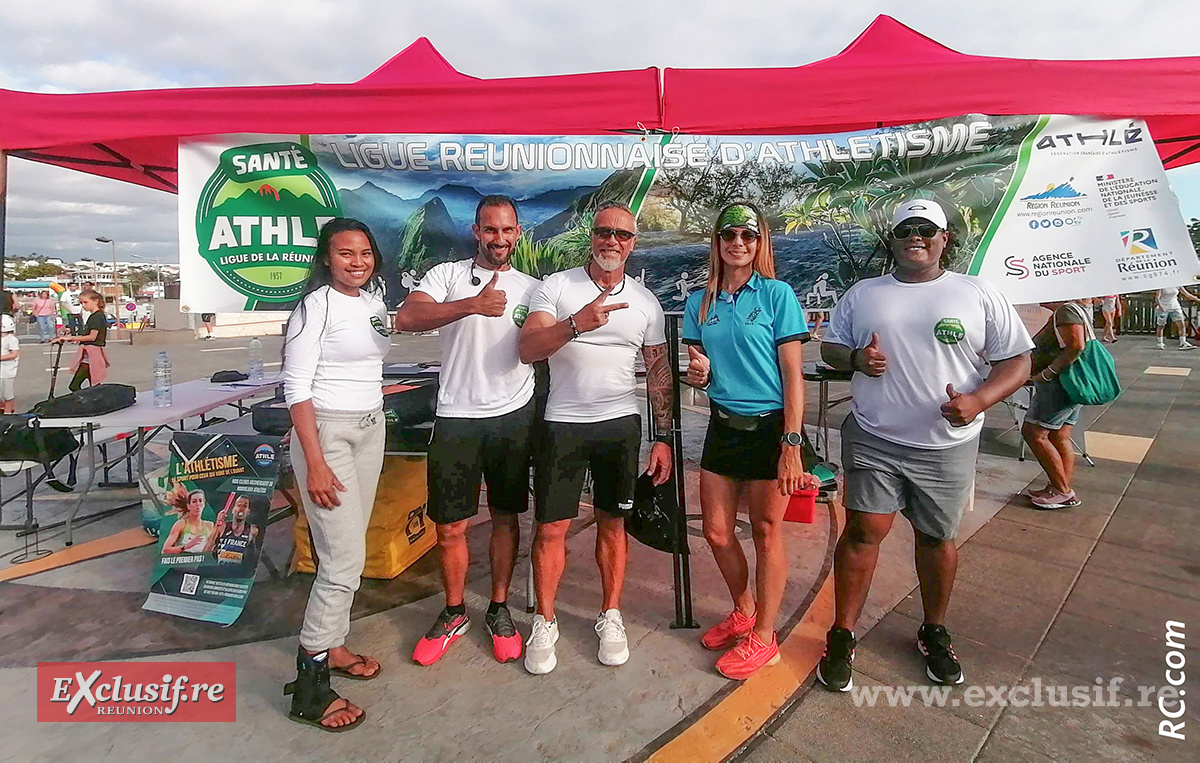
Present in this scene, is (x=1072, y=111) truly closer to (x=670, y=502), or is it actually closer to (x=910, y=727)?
(x=670, y=502)

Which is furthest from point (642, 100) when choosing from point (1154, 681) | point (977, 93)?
point (1154, 681)

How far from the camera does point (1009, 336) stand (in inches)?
88.7

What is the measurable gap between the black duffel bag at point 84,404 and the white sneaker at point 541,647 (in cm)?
302

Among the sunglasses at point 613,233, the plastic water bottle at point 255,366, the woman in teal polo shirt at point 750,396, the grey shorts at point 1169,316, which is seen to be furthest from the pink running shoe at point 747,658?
the grey shorts at point 1169,316

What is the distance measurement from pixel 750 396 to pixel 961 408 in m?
0.76

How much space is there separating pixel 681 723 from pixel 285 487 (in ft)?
8.43

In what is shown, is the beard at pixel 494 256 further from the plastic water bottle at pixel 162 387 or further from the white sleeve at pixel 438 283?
the plastic water bottle at pixel 162 387

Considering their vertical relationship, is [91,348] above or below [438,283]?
below

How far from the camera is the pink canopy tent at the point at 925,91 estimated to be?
2814 mm

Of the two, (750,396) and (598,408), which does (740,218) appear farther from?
(598,408)

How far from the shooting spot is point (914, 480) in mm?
2359

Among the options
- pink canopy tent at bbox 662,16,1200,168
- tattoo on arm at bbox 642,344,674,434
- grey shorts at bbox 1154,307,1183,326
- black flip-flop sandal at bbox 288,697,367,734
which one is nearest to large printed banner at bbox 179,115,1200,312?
pink canopy tent at bbox 662,16,1200,168

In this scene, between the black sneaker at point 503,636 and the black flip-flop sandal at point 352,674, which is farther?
the black sneaker at point 503,636

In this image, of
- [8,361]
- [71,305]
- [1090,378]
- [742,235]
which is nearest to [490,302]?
[742,235]
